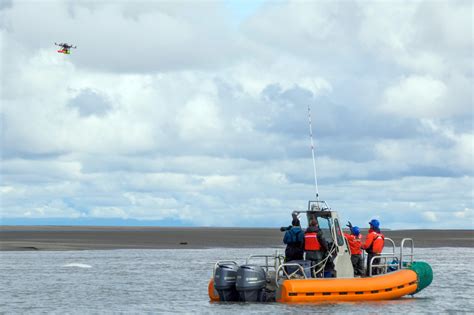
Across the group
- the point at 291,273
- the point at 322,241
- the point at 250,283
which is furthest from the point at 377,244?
the point at 250,283

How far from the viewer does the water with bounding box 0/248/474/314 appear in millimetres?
26844

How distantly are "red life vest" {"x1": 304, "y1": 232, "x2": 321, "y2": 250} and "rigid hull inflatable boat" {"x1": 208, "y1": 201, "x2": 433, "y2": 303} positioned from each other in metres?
0.41

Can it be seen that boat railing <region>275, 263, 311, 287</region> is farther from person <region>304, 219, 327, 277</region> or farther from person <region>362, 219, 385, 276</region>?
person <region>362, 219, 385, 276</region>

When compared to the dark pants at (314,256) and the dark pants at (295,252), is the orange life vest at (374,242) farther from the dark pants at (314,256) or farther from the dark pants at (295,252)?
the dark pants at (295,252)

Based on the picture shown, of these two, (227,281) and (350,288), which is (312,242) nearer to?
(350,288)

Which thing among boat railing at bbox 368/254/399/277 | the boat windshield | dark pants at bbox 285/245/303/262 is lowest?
boat railing at bbox 368/254/399/277

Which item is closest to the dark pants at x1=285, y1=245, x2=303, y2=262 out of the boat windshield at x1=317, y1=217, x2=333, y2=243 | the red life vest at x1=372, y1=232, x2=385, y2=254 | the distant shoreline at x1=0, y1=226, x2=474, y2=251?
the boat windshield at x1=317, y1=217, x2=333, y2=243

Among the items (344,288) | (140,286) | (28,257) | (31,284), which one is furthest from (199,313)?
(28,257)

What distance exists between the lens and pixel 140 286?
3525cm

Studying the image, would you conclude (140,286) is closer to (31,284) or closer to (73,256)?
(31,284)

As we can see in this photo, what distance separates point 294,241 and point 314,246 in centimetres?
59

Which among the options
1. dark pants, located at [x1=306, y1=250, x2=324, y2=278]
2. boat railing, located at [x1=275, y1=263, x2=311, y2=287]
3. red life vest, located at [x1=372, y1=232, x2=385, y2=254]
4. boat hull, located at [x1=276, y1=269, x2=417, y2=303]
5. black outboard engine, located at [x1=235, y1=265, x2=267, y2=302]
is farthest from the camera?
red life vest, located at [x1=372, y1=232, x2=385, y2=254]

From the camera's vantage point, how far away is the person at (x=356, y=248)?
2748 cm

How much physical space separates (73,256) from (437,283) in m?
26.9
